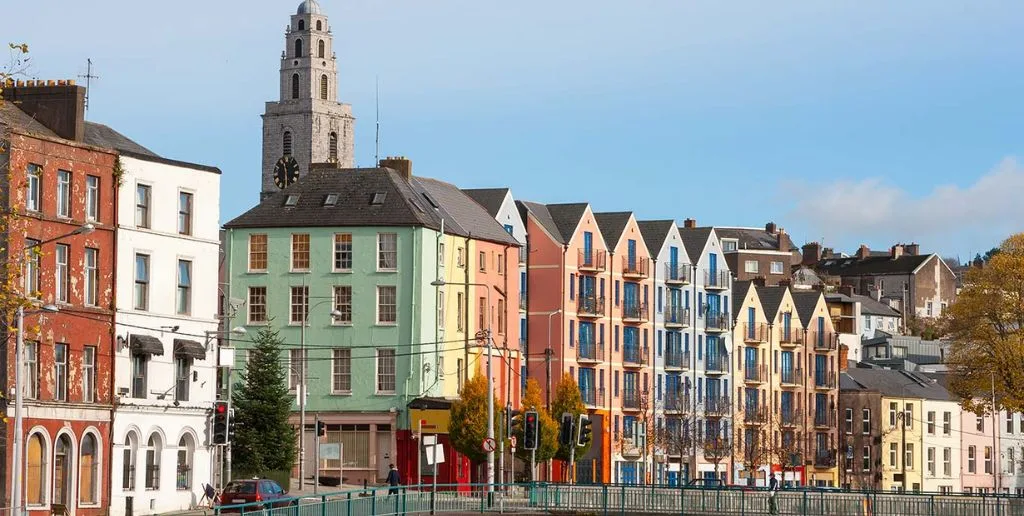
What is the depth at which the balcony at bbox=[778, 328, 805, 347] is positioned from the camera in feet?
478

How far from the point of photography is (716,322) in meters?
137

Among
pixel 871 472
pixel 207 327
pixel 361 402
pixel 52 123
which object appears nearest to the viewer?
pixel 52 123

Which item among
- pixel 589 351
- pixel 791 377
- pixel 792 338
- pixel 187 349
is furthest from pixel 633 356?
pixel 187 349

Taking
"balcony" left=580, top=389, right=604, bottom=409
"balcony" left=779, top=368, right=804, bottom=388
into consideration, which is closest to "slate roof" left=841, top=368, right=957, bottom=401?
"balcony" left=779, top=368, right=804, bottom=388

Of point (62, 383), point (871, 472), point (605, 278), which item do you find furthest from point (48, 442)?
point (871, 472)

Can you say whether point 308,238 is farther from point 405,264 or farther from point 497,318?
point 497,318

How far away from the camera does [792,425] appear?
14462 centimetres

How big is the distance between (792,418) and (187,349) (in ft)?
236

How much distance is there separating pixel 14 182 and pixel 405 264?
1437 inches

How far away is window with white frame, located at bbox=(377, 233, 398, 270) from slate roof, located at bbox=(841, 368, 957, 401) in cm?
5839

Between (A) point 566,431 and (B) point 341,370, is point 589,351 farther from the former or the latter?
(A) point 566,431

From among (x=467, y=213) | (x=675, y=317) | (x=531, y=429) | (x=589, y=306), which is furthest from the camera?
(x=675, y=317)

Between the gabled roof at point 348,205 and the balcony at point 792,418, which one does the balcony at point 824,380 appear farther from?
the gabled roof at point 348,205

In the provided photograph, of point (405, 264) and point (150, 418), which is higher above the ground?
point (405, 264)
